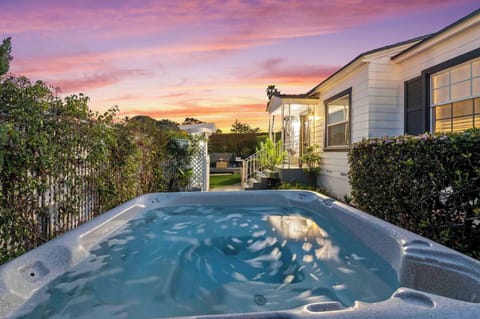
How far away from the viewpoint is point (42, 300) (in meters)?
2.24

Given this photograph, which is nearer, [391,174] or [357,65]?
[391,174]

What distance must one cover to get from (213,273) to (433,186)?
266cm

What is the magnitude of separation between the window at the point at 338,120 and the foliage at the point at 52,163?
5964 millimetres

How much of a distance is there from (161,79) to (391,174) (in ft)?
25.9

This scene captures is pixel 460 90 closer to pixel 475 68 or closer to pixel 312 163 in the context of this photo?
pixel 475 68

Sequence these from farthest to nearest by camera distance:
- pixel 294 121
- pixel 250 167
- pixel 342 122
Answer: pixel 294 121 → pixel 250 167 → pixel 342 122

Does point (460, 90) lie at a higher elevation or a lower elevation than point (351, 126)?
higher

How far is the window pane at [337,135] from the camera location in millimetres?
8594

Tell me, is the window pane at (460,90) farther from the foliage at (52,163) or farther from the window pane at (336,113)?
the foliage at (52,163)

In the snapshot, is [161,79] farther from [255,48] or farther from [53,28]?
[53,28]

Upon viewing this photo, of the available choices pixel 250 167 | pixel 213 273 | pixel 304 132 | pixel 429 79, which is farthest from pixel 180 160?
pixel 429 79

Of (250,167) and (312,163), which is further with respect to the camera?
(250,167)

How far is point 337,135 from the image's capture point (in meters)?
9.02

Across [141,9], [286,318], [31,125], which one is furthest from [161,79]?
[286,318]
